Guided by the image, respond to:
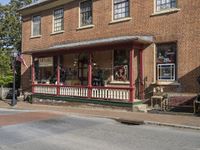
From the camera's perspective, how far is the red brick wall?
15.6 meters

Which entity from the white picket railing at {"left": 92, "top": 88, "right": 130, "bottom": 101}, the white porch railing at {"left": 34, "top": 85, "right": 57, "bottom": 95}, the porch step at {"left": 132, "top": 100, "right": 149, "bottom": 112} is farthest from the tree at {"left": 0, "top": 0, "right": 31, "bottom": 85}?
the porch step at {"left": 132, "top": 100, "right": 149, "bottom": 112}

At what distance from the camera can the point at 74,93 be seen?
19562 mm

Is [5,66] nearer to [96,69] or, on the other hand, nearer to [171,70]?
[96,69]

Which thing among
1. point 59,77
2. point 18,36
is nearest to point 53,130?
point 59,77

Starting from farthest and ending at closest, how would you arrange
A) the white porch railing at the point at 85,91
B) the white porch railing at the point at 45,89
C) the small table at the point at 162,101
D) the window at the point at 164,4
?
the white porch railing at the point at 45,89 → the white porch railing at the point at 85,91 → the window at the point at 164,4 → the small table at the point at 162,101

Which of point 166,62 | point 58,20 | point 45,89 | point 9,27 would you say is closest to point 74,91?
point 45,89

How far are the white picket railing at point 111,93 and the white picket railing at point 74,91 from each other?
74 centimetres

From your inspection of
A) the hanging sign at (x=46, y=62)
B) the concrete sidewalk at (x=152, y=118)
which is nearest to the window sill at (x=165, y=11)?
the concrete sidewalk at (x=152, y=118)

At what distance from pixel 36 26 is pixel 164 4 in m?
12.2

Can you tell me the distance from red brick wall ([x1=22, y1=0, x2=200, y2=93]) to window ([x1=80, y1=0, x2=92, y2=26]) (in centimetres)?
38

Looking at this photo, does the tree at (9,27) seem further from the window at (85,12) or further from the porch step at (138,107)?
the porch step at (138,107)

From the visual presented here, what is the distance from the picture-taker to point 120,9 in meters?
19.2

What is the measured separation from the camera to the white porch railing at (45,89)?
21.1 m

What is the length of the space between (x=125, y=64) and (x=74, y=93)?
3.50 meters
